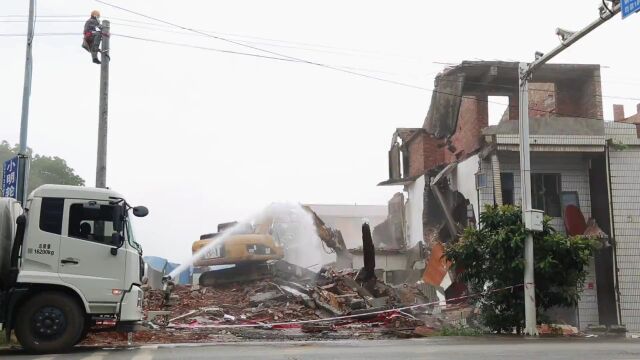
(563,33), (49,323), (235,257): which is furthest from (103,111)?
(563,33)

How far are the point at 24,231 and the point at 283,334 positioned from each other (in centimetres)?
686

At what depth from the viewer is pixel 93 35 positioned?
12.9 m

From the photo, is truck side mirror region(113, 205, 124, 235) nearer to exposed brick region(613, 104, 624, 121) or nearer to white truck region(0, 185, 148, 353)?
white truck region(0, 185, 148, 353)

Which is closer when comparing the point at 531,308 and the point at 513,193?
the point at 531,308

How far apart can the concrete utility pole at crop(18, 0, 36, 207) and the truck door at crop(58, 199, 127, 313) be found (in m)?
2.84

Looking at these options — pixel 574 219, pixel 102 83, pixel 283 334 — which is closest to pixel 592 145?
pixel 574 219

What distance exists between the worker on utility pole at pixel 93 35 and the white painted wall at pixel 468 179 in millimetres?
14049

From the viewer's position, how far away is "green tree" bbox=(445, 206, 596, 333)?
1456 cm

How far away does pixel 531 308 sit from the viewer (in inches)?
558

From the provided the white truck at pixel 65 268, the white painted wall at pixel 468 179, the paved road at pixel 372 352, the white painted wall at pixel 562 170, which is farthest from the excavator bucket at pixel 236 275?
the white truck at pixel 65 268

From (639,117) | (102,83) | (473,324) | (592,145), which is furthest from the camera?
(639,117)

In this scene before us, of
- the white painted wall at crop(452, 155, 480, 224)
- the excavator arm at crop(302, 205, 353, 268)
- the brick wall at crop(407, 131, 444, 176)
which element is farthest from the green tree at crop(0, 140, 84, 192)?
the white painted wall at crop(452, 155, 480, 224)

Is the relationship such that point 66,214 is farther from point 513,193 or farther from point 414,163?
point 414,163

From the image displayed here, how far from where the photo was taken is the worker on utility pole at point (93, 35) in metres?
13.0
